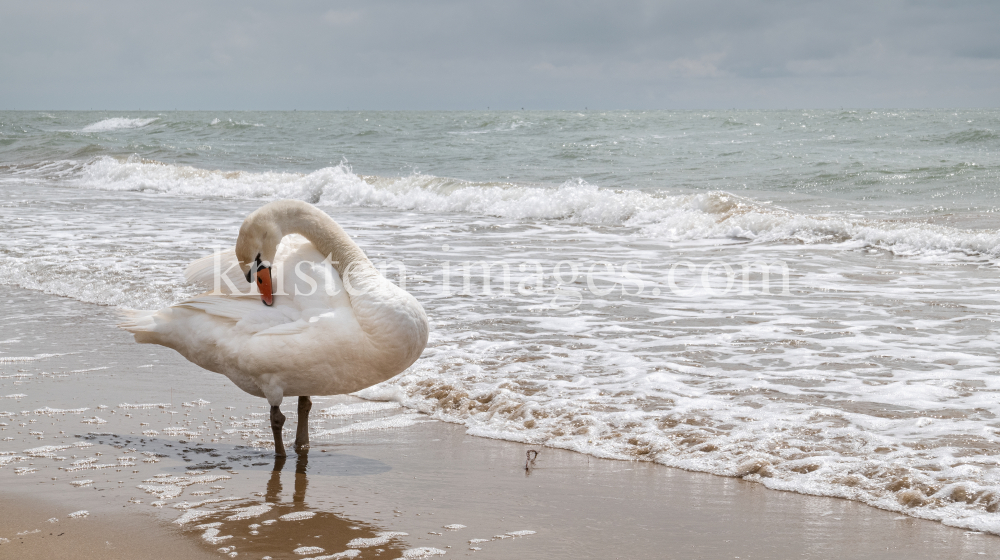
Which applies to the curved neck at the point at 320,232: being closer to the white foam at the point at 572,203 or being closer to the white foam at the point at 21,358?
the white foam at the point at 21,358

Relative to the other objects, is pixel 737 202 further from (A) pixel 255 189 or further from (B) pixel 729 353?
(A) pixel 255 189

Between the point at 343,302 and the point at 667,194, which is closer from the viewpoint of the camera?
the point at 343,302

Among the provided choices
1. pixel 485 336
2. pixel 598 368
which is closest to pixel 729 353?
pixel 598 368

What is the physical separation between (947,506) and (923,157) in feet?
76.1

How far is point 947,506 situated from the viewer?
3.78 m

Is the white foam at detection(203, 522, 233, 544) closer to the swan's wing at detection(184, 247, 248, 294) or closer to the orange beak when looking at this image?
the orange beak

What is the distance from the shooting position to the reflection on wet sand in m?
3.37

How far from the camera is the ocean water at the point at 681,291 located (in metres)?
4.66

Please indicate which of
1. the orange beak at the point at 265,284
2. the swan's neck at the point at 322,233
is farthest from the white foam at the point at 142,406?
the swan's neck at the point at 322,233

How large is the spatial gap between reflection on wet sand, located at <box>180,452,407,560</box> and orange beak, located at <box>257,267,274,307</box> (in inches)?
40.6

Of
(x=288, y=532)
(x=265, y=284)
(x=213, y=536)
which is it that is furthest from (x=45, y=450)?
(x=288, y=532)

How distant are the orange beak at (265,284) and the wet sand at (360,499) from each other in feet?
2.71

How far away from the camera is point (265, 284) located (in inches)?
176

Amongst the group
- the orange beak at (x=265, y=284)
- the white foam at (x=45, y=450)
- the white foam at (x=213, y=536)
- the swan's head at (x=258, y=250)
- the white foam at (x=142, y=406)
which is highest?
the swan's head at (x=258, y=250)
